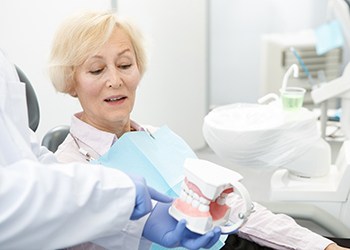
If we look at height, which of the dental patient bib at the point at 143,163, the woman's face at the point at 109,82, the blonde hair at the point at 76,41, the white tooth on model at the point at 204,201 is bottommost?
the dental patient bib at the point at 143,163

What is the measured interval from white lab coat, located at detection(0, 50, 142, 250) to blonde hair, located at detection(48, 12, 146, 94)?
0.38 m

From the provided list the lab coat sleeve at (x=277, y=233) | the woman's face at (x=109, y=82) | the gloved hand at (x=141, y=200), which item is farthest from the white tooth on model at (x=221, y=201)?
the woman's face at (x=109, y=82)

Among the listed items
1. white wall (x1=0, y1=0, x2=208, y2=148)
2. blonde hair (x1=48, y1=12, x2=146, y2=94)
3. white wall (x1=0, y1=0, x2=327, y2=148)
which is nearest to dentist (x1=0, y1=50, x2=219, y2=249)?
blonde hair (x1=48, y1=12, x2=146, y2=94)

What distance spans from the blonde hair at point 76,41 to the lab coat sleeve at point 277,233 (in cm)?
53

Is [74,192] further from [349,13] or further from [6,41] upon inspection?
[349,13]

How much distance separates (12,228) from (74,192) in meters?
0.10

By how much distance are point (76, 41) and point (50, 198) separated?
1.93ft

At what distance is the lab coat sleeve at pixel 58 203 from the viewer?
69 centimetres

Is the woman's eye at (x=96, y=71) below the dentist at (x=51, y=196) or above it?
above

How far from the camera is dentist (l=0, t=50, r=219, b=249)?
69 centimetres

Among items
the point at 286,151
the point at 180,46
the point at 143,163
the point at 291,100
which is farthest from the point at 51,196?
the point at 180,46

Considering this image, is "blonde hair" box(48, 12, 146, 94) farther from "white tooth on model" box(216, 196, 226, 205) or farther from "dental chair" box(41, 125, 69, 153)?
"white tooth on model" box(216, 196, 226, 205)

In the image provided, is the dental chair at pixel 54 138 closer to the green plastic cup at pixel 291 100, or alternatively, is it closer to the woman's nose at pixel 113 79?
the woman's nose at pixel 113 79

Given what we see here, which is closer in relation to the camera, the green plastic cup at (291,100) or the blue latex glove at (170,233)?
the blue latex glove at (170,233)
